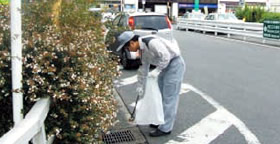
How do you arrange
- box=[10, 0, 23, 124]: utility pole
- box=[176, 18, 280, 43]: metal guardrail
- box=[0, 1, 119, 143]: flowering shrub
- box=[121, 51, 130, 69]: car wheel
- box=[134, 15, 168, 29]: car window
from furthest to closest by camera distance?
box=[176, 18, 280, 43]: metal guardrail → box=[134, 15, 168, 29]: car window → box=[121, 51, 130, 69]: car wheel → box=[0, 1, 119, 143]: flowering shrub → box=[10, 0, 23, 124]: utility pole

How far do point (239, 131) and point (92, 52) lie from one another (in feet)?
8.71

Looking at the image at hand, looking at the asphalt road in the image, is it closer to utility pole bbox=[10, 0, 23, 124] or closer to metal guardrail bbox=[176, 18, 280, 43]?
utility pole bbox=[10, 0, 23, 124]

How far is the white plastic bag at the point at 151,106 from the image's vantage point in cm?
438

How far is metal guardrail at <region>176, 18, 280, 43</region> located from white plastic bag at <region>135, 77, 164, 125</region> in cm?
1357

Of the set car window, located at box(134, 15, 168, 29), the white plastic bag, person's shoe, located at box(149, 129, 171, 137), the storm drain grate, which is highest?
car window, located at box(134, 15, 168, 29)

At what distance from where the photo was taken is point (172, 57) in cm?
453

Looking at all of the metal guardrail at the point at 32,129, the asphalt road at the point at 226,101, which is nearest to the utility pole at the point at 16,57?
the metal guardrail at the point at 32,129

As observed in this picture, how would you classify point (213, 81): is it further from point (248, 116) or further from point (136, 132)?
point (136, 132)

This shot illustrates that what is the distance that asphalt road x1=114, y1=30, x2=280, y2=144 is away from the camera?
4648mm

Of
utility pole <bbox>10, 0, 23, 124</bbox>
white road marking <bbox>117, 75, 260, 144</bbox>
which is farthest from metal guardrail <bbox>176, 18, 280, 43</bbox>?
utility pole <bbox>10, 0, 23, 124</bbox>

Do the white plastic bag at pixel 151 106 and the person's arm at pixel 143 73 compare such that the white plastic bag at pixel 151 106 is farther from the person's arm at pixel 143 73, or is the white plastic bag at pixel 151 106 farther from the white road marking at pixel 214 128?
the white road marking at pixel 214 128

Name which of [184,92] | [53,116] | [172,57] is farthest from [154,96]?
[184,92]

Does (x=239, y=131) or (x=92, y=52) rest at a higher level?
(x=92, y=52)

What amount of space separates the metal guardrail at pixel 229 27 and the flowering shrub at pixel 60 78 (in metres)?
15.1
